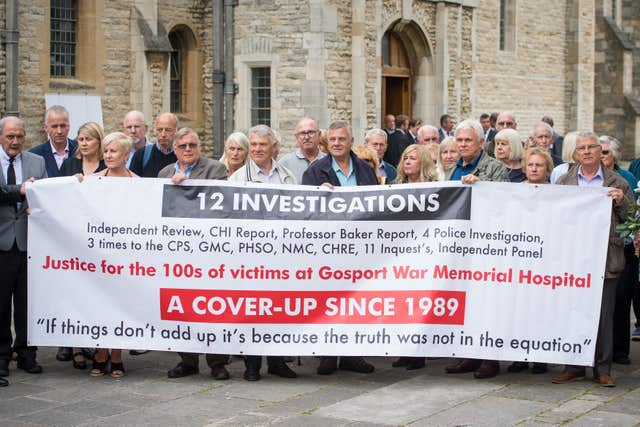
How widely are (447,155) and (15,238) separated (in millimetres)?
3731

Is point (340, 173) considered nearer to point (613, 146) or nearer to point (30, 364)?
point (613, 146)

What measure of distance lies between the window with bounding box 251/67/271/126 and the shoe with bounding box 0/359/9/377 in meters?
15.9

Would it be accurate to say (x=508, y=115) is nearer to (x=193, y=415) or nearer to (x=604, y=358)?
(x=604, y=358)

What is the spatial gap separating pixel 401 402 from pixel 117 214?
8.42 feet

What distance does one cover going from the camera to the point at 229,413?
747 centimetres

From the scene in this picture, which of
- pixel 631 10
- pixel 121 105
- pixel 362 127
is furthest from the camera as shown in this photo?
pixel 631 10

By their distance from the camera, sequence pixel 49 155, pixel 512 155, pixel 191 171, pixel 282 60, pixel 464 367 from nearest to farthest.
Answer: pixel 464 367 < pixel 191 171 < pixel 512 155 < pixel 49 155 < pixel 282 60

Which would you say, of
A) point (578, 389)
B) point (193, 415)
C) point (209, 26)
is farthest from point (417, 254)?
point (209, 26)

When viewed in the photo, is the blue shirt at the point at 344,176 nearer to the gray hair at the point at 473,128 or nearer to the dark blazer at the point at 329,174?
the dark blazer at the point at 329,174

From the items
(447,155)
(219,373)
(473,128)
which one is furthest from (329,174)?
(219,373)

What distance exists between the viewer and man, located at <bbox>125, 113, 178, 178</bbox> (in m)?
10.4

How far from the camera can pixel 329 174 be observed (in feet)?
29.1

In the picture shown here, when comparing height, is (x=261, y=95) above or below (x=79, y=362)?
above

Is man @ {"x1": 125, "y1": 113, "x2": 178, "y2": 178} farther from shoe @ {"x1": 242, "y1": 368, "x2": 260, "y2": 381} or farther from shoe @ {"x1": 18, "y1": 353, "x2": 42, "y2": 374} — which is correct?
shoe @ {"x1": 242, "y1": 368, "x2": 260, "y2": 381}
